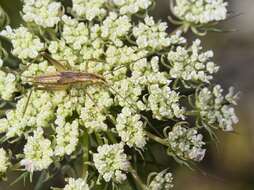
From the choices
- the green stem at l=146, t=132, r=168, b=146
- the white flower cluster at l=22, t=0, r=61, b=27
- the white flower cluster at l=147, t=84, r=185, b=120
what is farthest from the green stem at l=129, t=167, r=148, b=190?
the white flower cluster at l=22, t=0, r=61, b=27

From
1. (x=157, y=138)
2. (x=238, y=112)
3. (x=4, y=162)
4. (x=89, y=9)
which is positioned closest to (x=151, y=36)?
(x=89, y=9)

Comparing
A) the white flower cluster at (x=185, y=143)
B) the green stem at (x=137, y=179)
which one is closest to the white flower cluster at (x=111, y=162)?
the green stem at (x=137, y=179)

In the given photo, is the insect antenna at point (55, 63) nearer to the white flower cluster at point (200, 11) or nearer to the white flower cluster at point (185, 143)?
the white flower cluster at point (185, 143)

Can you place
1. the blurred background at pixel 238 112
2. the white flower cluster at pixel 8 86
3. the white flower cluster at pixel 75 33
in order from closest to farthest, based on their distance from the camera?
the white flower cluster at pixel 8 86 → the white flower cluster at pixel 75 33 → the blurred background at pixel 238 112

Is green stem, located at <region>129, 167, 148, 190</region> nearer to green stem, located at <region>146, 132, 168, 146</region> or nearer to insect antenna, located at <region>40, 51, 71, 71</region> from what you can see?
green stem, located at <region>146, 132, 168, 146</region>

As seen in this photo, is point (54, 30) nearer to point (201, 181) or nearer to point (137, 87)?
point (137, 87)

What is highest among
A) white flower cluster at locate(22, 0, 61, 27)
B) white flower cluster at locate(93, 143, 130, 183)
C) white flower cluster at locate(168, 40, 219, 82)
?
white flower cluster at locate(22, 0, 61, 27)
